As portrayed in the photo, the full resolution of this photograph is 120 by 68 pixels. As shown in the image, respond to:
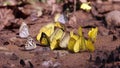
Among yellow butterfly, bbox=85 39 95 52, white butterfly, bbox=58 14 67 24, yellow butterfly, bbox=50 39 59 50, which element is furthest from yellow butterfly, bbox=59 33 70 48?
white butterfly, bbox=58 14 67 24

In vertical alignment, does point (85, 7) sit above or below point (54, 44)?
above

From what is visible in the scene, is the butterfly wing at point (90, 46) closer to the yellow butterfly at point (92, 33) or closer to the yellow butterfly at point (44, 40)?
the yellow butterfly at point (92, 33)

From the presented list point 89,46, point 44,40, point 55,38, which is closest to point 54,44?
point 55,38

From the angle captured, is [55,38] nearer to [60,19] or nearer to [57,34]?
[57,34]

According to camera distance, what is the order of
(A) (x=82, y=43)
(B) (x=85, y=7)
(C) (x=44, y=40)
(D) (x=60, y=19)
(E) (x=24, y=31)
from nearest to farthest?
(A) (x=82, y=43) → (C) (x=44, y=40) → (E) (x=24, y=31) → (D) (x=60, y=19) → (B) (x=85, y=7)

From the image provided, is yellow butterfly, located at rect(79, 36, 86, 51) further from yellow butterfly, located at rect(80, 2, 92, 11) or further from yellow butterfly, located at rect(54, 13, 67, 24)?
yellow butterfly, located at rect(80, 2, 92, 11)

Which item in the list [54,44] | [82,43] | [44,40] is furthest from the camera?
[44,40]

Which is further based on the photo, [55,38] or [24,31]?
[24,31]

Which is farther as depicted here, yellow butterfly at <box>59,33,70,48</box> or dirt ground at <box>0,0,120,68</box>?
yellow butterfly at <box>59,33,70,48</box>

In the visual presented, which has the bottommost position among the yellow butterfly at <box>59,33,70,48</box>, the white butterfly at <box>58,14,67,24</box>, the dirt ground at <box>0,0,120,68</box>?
the dirt ground at <box>0,0,120,68</box>
